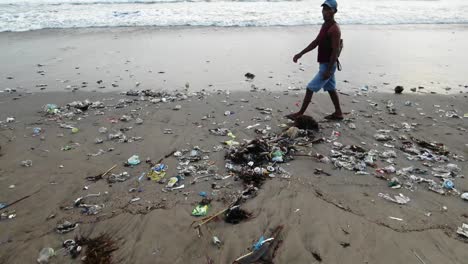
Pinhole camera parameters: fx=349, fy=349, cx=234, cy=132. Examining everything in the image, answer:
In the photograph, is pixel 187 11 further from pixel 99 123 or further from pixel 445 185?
pixel 445 185

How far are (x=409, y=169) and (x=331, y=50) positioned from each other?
2.02m

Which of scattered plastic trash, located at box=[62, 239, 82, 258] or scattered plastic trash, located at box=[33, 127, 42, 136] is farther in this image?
scattered plastic trash, located at box=[33, 127, 42, 136]

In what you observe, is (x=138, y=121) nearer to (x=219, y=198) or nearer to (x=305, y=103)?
(x=219, y=198)

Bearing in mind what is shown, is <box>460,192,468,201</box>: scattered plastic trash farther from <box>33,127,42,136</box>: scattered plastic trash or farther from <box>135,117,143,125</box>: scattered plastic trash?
<box>33,127,42,136</box>: scattered plastic trash

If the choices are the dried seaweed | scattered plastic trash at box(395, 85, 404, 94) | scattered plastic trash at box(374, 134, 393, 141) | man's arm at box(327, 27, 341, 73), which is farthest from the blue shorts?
the dried seaweed

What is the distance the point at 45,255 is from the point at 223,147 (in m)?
2.55

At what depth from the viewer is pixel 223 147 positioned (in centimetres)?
495

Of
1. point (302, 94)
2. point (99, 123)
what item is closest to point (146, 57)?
point (99, 123)

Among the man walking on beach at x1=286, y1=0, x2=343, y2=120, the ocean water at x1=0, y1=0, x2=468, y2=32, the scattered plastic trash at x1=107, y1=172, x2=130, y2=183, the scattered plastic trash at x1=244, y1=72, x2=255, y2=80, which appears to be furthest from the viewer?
the ocean water at x1=0, y1=0, x2=468, y2=32

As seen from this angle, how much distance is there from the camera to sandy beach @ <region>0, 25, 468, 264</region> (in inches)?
129

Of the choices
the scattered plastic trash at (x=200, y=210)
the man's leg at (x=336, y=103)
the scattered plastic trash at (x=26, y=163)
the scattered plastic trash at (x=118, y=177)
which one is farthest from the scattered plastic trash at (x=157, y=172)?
the man's leg at (x=336, y=103)

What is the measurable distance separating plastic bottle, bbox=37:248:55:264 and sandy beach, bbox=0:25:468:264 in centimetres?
7

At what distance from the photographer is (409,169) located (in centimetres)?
437

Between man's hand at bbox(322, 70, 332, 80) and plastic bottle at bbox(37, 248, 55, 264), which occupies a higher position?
man's hand at bbox(322, 70, 332, 80)
